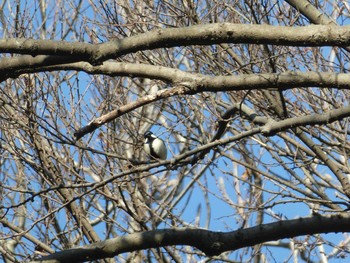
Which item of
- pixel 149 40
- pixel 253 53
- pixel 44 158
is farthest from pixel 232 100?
pixel 149 40

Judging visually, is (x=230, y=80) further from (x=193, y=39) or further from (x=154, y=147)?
(x=154, y=147)

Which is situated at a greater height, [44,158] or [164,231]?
[44,158]

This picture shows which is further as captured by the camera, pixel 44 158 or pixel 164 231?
pixel 44 158

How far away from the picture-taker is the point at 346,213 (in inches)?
154

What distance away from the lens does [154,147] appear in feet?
28.9

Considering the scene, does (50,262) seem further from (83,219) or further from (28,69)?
(83,219)

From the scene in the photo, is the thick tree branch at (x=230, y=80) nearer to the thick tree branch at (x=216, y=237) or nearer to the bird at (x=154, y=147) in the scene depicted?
the thick tree branch at (x=216, y=237)

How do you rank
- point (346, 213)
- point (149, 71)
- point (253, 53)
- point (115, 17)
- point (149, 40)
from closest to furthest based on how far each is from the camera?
point (149, 40) → point (149, 71) → point (346, 213) → point (253, 53) → point (115, 17)

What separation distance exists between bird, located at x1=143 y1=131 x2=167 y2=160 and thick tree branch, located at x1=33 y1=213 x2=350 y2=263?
12.9 feet

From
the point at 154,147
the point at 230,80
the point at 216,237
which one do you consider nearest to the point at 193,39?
the point at 230,80

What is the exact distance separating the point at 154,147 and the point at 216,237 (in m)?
5.02

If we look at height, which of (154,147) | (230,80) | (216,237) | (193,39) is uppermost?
(154,147)

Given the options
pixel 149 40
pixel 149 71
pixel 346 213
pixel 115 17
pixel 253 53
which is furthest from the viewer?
pixel 115 17

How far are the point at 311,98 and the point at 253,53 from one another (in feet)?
2.08
